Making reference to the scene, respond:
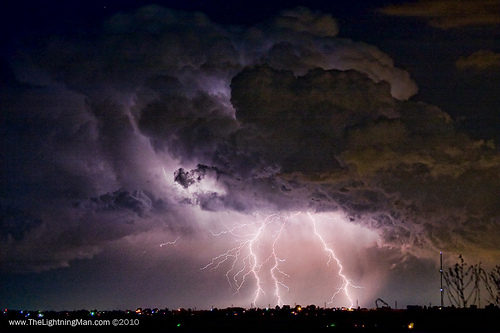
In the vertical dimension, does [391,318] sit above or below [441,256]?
below

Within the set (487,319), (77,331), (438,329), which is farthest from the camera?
(487,319)

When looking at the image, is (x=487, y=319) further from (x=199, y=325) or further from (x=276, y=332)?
(x=199, y=325)

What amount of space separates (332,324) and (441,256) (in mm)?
35965

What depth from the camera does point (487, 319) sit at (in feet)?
577

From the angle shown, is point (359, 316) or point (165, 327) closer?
point (165, 327)

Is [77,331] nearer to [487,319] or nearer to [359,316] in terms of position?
[359,316]

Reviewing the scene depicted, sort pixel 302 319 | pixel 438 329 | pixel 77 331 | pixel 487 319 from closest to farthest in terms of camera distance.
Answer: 1. pixel 77 331
2. pixel 438 329
3. pixel 487 319
4. pixel 302 319

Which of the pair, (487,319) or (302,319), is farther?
(302,319)

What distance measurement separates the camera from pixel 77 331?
499 feet

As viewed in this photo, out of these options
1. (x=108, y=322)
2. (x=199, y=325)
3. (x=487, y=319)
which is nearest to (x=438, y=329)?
(x=487, y=319)

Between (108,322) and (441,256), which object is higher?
(441,256)

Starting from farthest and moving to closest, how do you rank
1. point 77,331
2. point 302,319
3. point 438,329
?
1. point 302,319
2. point 438,329
3. point 77,331

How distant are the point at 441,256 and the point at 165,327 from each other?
2759 inches

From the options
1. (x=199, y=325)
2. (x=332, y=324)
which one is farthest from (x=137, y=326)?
(x=332, y=324)
